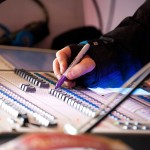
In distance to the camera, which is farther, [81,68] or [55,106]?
[81,68]

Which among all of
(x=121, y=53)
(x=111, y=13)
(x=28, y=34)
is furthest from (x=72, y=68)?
(x=111, y=13)

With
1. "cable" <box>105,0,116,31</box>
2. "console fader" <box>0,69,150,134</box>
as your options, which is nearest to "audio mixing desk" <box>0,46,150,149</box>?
"console fader" <box>0,69,150,134</box>

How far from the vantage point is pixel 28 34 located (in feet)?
5.96

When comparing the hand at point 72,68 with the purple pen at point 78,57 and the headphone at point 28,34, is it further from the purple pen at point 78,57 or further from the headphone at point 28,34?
the headphone at point 28,34

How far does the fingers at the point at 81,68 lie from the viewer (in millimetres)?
1030

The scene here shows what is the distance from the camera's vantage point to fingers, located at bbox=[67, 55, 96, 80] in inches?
40.6

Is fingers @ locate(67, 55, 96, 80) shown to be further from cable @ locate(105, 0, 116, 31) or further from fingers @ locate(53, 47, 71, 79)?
cable @ locate(105, 0, 116, 31)

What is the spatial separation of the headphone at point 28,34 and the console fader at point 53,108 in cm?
68

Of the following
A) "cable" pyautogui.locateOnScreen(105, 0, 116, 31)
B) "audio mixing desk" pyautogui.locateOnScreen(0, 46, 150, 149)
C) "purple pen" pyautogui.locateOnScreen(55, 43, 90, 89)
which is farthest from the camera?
"cable" pyautogui.locateOnScreen(105, 0, 116, 31)

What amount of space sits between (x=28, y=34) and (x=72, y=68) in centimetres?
82

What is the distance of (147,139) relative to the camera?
0.74m

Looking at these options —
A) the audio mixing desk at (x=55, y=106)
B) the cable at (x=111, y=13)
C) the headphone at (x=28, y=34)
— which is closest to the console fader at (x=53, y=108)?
the audio mixing desk at (x=55, y=106)

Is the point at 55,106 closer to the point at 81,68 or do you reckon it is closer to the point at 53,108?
the point at 53,108

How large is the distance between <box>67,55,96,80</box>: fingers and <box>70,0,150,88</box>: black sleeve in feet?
0.07
